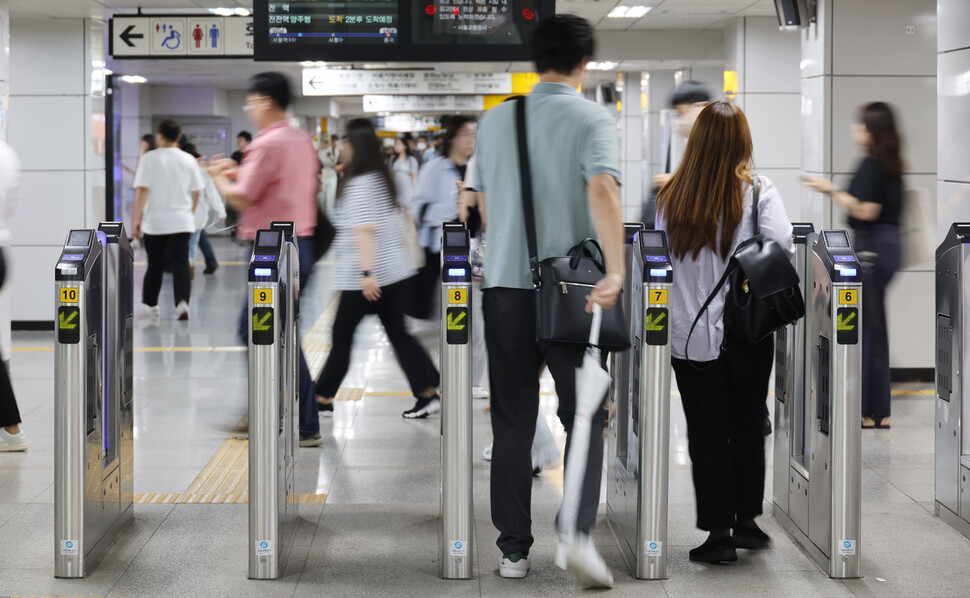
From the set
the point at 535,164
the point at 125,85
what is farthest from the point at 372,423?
the point at 125,85

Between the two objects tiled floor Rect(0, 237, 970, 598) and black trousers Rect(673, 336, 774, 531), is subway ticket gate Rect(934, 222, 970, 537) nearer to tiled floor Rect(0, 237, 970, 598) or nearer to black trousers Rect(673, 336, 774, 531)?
tiled floor Rect(0, 237, 970, 598)

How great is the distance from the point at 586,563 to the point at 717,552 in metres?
0.57

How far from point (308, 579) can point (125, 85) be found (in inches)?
745

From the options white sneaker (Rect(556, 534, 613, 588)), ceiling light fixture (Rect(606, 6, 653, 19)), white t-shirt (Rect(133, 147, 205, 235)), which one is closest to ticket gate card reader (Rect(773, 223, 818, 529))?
white sneaker (Rect(556, 534, 613, 588))

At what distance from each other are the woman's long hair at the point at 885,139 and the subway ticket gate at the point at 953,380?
1.44 m

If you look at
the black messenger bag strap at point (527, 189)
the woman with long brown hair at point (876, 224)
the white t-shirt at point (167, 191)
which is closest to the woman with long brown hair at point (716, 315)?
the black messenger bag strap at point (527, 189)

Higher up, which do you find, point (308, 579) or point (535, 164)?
point (535, 164)

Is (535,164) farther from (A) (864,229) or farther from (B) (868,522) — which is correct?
(A) (864,229)

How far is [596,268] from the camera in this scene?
3395 mm

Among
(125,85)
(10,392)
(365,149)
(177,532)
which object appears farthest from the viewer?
(125,85)

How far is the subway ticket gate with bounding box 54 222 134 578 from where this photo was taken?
138 inches

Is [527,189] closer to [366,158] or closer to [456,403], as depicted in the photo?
[456,403]

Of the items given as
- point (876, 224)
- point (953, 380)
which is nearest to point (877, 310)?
point (876, 224)

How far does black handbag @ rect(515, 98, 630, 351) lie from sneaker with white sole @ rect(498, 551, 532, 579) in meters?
0.73
